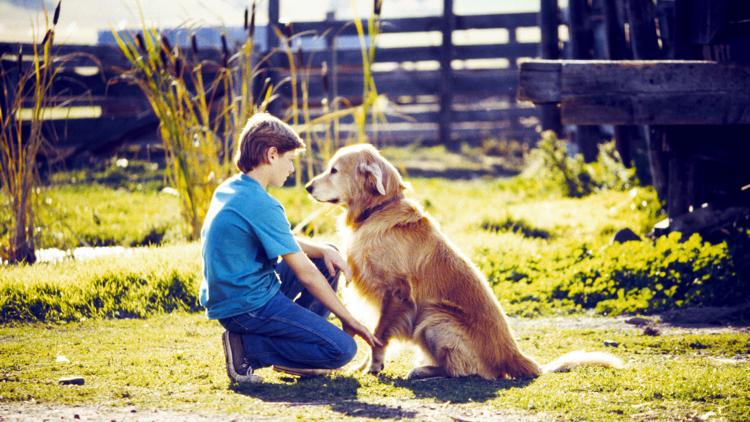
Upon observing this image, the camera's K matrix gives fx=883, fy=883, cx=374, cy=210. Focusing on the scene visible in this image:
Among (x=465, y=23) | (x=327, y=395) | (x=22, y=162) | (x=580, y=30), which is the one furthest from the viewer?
(x=465, y=23)

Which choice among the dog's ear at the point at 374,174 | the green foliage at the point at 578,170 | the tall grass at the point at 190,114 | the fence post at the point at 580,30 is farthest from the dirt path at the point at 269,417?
the fence post at the point at 580,30

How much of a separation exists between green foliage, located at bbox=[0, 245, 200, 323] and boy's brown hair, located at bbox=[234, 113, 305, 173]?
7.15 feet

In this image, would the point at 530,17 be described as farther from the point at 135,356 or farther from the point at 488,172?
the point at 135,356

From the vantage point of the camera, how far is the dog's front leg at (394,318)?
454 centimetres

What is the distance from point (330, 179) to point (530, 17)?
10.9 metres

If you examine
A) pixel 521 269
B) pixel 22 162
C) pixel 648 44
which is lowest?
pixel 521 269

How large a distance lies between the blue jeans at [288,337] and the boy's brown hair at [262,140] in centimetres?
68

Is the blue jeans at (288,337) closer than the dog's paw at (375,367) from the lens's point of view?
Yes

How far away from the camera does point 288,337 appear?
4.31 meters

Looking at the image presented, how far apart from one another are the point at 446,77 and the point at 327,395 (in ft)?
38.6

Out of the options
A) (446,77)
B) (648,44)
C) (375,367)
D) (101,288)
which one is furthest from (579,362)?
(446,77)

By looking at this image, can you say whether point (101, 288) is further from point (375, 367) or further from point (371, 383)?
point (371, 383)

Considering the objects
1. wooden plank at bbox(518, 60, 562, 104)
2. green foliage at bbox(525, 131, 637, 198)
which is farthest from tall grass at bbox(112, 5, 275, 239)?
green foliage at bbox(525, 131, 637, 198)

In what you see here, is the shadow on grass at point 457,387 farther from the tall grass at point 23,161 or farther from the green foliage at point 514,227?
the green foliage at point 514,227
